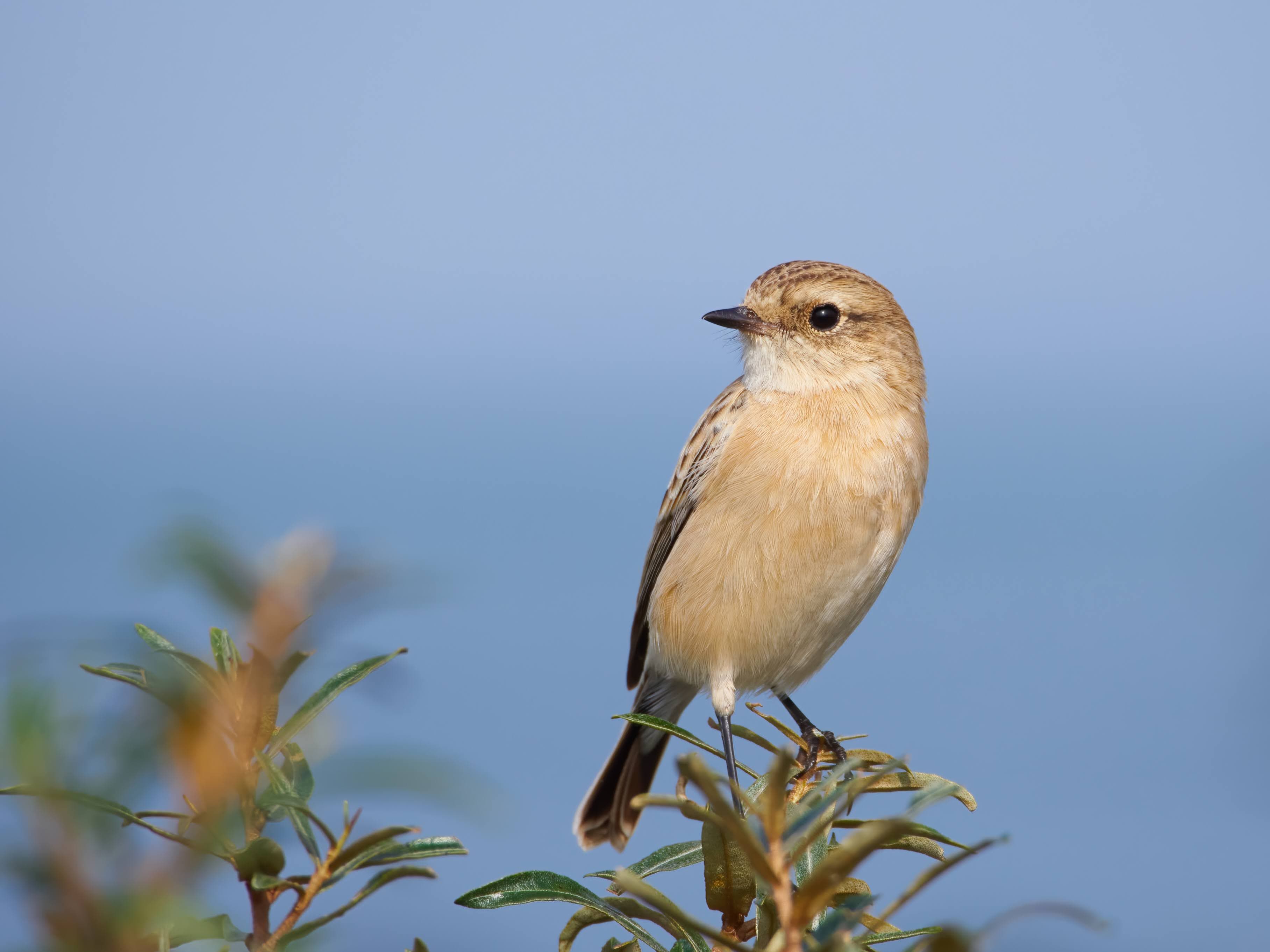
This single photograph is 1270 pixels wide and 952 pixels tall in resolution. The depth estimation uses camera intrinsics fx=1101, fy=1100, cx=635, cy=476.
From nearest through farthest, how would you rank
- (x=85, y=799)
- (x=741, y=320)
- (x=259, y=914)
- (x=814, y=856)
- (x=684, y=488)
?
(x=85, y=799)
(x=259, y=914)
(x=814, y=856)
(x=741, y=320)
(x=684, y=488)

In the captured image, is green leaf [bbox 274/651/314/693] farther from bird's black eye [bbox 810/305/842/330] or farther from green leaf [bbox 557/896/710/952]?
bird's black eye [bbox 810/305/842/330]

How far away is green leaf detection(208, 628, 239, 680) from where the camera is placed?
4.66 ft

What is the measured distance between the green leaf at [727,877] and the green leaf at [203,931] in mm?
797

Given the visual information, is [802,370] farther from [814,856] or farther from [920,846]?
[814,856]

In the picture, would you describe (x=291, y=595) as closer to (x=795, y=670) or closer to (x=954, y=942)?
(x=954, y=942)

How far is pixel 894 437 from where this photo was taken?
12.9 feet

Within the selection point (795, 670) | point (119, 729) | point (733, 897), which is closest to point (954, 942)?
point (119, 729)

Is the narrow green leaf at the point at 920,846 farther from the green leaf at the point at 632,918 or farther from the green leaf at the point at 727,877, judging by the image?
the green leaf at the point at 632,918

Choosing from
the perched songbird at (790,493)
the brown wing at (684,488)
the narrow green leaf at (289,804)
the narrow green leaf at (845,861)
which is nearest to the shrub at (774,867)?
the narrow green leaf at (845,861)

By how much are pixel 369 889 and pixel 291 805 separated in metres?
0.22

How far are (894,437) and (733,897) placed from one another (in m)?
2.32

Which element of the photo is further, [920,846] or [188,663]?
[920,846]

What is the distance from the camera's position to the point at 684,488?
4285 mm

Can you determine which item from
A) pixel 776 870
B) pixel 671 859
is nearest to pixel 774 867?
pixel 776 870
